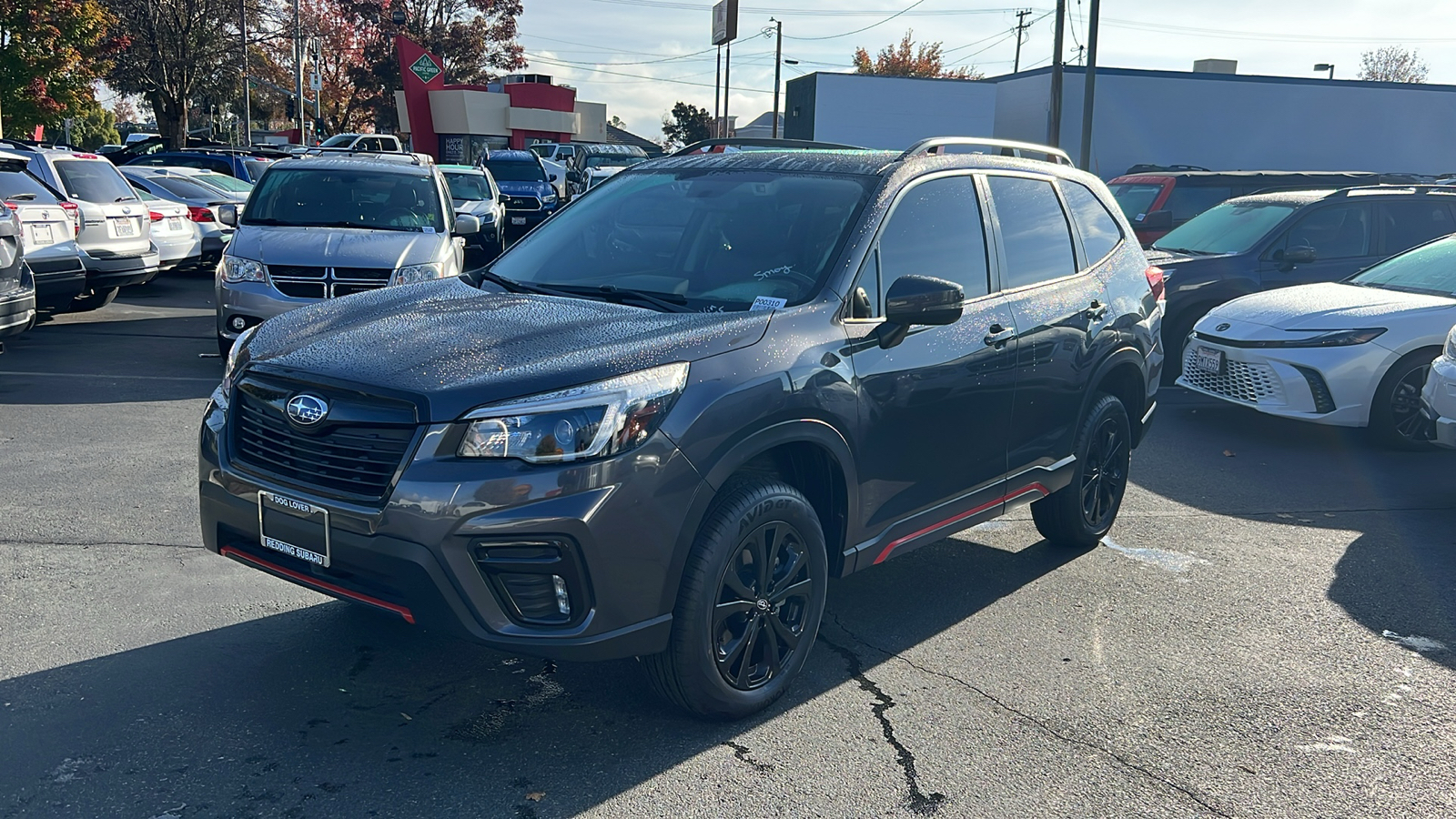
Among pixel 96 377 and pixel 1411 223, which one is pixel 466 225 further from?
pixel 1411 223

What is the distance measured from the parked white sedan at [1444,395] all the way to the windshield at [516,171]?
21.6 meters

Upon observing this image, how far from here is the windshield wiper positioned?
4.25 meters

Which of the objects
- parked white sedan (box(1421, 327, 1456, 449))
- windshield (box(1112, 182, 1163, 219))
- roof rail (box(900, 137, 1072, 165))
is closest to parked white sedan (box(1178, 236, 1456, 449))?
parked white sedan (box(1421, 327, 1456, 449))

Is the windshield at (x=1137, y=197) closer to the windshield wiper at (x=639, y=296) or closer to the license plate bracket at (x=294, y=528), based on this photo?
the windshield wiper at (x=639, y=296)

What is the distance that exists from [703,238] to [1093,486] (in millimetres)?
2488

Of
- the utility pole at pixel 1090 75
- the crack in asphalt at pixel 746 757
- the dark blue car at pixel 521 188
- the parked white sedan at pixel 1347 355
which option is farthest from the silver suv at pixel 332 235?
the utility pole at pixel 1090 75

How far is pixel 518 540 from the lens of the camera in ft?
10.9

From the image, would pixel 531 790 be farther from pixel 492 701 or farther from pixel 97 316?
pixel 97 316

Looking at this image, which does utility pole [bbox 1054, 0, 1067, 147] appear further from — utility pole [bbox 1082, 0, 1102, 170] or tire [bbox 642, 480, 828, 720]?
tire [bbox 642, 480, 828, 720]

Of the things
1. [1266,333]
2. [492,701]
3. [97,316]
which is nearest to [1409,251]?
[1266,333]

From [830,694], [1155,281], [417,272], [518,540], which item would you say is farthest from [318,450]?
[417,272]

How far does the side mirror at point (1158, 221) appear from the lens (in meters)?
14.0

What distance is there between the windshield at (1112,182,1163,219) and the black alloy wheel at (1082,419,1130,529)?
9.41m

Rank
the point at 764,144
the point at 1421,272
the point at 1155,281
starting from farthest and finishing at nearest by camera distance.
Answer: the point at 1421,272
the point at 764,144
the point at 1155,281
